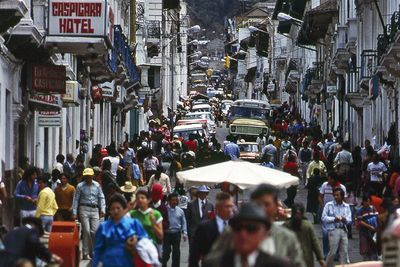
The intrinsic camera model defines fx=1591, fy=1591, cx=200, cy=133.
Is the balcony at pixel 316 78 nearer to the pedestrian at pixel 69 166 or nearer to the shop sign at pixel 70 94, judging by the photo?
the shop sign at pixel 70 94

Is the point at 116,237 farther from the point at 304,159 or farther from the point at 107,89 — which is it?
the point at 107,89

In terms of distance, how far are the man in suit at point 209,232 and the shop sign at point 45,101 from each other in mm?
17466

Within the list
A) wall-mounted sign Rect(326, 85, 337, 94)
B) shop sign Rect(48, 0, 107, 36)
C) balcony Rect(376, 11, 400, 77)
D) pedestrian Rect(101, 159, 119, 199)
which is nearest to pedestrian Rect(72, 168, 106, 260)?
pedestrian Rect(101, 159, 119, 199)

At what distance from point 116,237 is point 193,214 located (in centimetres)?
692

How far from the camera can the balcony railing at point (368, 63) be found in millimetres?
46938

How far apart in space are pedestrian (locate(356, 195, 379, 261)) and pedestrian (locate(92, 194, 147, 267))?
26.2ft

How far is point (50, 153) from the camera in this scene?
38.5 m

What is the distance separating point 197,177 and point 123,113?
148 feet

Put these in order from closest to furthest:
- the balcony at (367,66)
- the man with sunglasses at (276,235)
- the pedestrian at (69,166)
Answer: the man with sunglasses at (276,235)
the pedestrian at (69,166)
the balcony at (367,66)

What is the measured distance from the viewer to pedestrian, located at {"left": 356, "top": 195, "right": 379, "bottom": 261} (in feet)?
79.8

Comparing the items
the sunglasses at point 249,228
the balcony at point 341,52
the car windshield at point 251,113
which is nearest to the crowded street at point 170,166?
the sunglasses at point 249,228

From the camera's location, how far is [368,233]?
80.0 feet

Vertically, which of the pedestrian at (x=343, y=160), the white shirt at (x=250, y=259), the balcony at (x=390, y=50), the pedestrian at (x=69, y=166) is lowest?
the pedestrian at (x=343, y=160)

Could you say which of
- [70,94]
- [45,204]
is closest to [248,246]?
[45,204]
